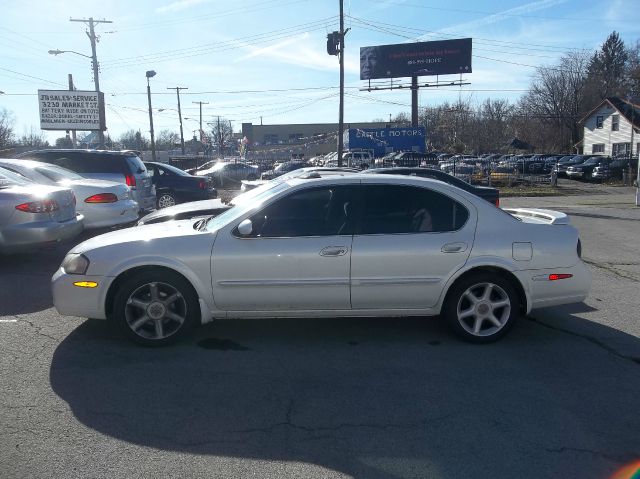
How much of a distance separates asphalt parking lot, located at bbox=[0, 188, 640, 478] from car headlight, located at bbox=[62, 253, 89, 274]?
667 millimetres

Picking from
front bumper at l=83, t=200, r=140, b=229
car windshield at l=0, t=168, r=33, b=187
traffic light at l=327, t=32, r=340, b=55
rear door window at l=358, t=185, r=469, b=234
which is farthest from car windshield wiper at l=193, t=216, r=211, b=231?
traffic light at l=327, t=32, r=340, b=55

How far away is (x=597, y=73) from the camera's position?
82.9 metres

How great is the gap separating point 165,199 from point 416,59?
41.8 metres

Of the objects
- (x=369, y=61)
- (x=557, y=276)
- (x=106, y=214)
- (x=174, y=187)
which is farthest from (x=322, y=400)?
(x=369, y=61)

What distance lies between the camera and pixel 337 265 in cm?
476

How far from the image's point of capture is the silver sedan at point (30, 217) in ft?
23.9

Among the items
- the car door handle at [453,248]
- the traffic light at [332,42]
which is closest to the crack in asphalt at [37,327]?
the car door handle at [453,248]

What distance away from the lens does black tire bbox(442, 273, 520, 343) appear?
193 inches

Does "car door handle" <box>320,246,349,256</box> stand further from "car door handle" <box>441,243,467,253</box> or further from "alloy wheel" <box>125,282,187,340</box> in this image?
"alloy wheel" <box>125,282,187,340</box>

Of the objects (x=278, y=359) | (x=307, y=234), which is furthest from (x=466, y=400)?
(x=307, y=234)

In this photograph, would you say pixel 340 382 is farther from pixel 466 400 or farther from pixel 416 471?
pixel 416 471

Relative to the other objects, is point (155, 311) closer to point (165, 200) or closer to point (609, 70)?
point (165, 200)

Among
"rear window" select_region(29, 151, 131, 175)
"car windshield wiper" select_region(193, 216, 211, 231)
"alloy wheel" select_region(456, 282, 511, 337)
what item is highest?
"rear window" select_region(29, 151, 131, 175)

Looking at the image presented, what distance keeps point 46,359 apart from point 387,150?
164 feet
